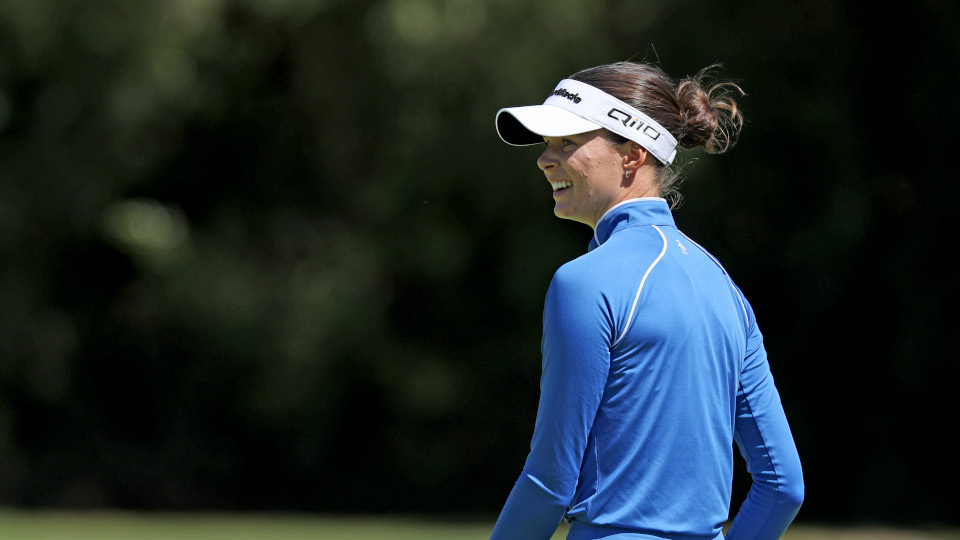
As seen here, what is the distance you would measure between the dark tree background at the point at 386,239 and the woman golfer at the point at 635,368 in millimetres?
6289

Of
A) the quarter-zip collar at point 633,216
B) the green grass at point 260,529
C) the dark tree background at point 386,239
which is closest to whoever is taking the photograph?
the quarter-zip collar at point 633,216

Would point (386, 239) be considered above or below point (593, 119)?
below

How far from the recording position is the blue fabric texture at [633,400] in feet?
4.69

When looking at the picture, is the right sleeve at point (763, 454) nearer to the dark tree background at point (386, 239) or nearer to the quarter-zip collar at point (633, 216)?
the quarter-zip collar at point (633, 216)

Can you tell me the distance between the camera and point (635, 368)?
1462 millimetres

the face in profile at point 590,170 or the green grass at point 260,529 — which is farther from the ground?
the face in profile at point 590,170

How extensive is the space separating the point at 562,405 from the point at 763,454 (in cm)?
39

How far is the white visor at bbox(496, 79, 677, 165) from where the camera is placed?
1.63 meters

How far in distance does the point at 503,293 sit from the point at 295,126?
7.13 ft

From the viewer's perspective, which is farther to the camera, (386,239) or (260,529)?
(386,239)

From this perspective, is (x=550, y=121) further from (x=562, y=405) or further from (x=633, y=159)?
(x=562, y=405)

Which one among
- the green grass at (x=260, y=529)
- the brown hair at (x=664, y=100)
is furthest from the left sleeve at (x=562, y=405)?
the green grass at (x=260, y=529)

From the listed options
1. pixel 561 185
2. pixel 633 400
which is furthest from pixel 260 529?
pixel 633 400

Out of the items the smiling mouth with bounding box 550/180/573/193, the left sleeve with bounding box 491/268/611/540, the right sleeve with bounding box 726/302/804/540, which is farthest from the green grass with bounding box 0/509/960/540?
the left sleeve with bounding box 491/268/611/540
